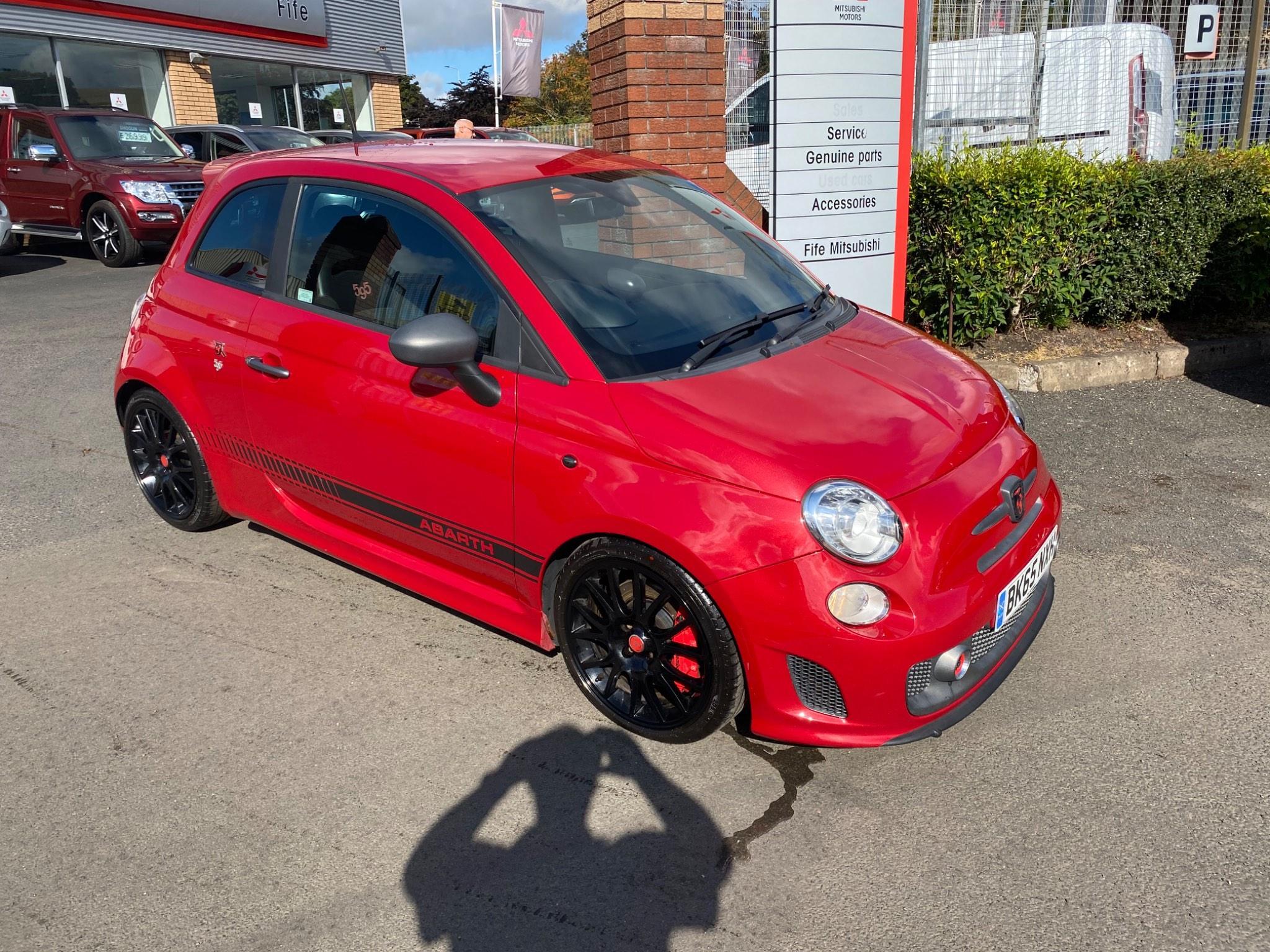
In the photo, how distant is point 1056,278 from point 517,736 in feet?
18.3

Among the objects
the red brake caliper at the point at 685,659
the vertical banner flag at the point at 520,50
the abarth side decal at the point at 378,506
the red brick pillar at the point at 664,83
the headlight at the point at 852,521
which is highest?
the vertical banner flag at the point at 520,50

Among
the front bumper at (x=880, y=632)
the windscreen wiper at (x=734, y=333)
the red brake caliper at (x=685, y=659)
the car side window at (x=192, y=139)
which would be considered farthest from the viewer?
the car side window at (x=192, y=139)

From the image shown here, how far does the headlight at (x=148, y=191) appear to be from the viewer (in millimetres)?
12016

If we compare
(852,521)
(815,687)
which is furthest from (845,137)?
(815,687)

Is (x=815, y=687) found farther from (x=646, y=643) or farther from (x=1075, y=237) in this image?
(x=1075, y=237)

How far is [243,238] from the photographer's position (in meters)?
4.20

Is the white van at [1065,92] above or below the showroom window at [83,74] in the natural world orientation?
below

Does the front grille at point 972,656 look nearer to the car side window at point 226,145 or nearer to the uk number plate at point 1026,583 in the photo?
the uk number plate at point 1026,583

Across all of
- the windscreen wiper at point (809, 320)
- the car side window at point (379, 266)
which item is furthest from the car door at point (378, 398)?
the windscreen wiper at point (809, 320)

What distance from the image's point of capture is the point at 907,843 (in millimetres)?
2762

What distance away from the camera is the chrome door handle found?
3879 mm

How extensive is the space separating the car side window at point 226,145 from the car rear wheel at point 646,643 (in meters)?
13.7

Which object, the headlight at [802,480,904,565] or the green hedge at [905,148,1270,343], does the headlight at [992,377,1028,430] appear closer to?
the headlight at [802,480,904,565]

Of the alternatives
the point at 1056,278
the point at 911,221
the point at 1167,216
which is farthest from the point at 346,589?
the point at 1167,216
